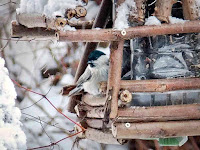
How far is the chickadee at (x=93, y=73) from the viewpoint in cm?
242

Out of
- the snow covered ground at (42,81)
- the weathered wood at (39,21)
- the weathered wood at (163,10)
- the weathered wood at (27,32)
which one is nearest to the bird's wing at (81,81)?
the weathered wood at (27,32)

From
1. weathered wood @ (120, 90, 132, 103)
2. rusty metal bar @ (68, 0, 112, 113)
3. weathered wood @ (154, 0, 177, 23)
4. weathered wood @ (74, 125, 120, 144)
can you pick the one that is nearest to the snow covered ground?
rusty metal bar @ (68, 0, 112, 113)

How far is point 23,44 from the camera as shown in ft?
13.8

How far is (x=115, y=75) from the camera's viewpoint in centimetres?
200

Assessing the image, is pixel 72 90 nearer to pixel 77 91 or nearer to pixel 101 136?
pixel 77 91

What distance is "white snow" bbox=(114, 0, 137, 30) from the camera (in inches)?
78.7

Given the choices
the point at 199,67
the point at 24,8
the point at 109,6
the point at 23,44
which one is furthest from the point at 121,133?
the point at 23,44

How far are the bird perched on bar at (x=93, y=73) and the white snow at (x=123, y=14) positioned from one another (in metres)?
0.46

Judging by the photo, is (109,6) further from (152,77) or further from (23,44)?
(23,44)

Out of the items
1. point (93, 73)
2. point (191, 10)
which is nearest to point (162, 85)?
point (191, 10)

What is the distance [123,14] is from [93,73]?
1.68 ft

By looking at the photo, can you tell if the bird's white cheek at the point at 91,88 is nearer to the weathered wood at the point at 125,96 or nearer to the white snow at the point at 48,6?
the weathered wood at the point at 125,96

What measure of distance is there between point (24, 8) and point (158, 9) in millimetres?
602

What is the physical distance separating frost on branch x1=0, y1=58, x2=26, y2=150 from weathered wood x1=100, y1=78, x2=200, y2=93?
0.46 meters
